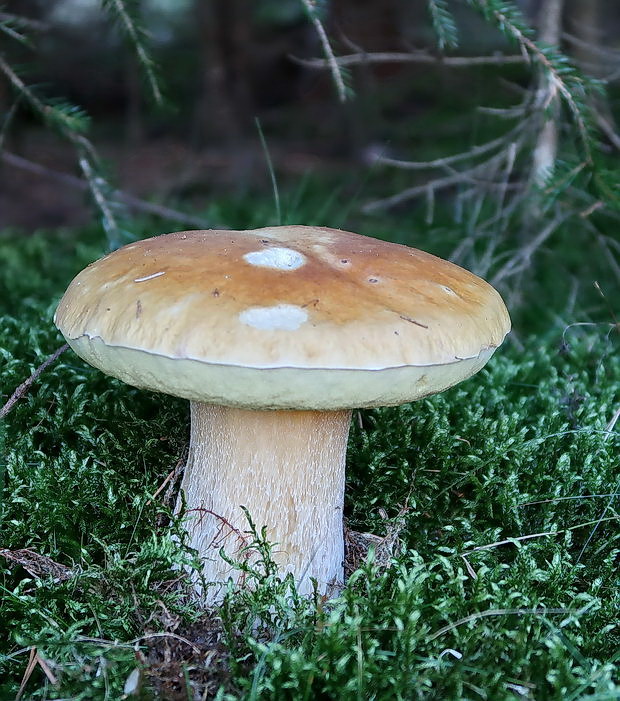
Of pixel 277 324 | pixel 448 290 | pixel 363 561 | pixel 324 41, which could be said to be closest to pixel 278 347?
pixel 277 324

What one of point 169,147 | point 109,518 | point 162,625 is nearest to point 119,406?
point 109,518

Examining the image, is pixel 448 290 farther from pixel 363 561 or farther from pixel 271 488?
pixel 363 561

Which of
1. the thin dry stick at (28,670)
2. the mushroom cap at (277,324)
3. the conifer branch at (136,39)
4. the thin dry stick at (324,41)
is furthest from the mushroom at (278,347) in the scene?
the conifer branch at (136,39)

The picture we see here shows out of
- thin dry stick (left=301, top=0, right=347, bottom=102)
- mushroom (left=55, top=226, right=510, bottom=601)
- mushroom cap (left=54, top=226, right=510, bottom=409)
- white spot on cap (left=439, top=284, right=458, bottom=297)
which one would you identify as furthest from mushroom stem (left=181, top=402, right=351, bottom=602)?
thin dry stick (left=301, top=0, right=347, bottom=102)

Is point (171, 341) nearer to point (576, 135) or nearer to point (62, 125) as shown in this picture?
point (62, 125)

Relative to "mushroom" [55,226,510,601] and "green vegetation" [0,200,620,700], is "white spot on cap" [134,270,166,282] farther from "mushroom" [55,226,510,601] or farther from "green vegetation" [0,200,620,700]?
"green vegetation" [0,200,620,700]

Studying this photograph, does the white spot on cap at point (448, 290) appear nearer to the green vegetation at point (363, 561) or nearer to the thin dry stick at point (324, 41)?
the green vegetation at point (363, 561)

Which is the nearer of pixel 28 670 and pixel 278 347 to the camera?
pixel 278 347

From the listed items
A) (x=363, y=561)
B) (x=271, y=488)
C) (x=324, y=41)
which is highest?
(x=324, y=41)
